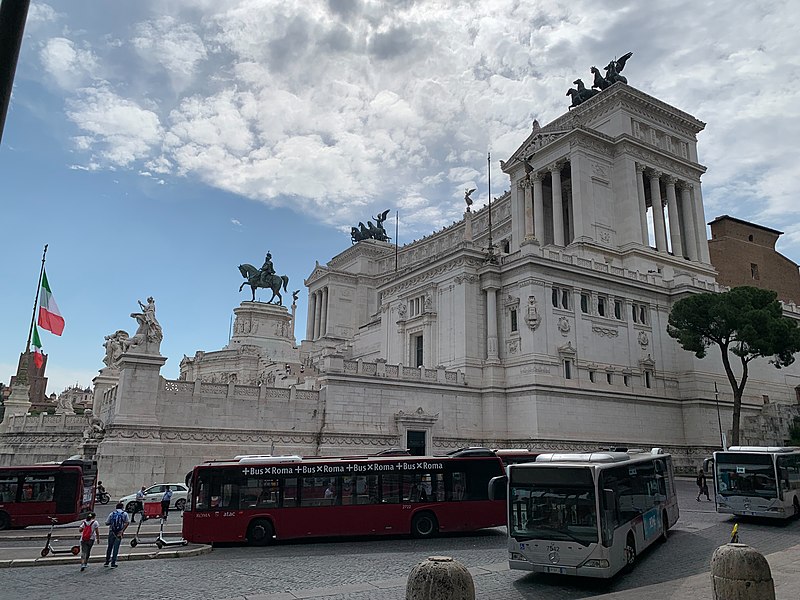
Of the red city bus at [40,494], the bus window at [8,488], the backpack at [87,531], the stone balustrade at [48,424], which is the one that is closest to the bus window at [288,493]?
the backpack at [87,531]

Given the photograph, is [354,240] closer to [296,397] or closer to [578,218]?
[578,218]

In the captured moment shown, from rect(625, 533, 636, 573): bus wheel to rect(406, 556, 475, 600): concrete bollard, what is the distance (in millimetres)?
8777

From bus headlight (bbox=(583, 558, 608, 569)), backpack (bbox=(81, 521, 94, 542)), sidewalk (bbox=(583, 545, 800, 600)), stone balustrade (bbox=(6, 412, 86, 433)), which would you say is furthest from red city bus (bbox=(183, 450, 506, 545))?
stone balustrade (bbox=(6, 412, 86, 433))

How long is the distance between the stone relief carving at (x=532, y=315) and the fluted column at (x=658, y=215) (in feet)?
80.3

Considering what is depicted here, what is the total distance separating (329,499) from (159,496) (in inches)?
470

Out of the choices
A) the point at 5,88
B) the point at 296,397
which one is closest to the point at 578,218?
the point at 296,397

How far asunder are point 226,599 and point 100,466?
859 inches


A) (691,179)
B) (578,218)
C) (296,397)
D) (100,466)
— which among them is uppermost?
(691,179)

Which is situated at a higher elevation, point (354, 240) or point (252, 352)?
point (354, 240)

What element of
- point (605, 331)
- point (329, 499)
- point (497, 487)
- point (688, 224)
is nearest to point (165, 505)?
point (329, 499)

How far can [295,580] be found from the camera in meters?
14.5

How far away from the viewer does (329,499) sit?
20.2 metres

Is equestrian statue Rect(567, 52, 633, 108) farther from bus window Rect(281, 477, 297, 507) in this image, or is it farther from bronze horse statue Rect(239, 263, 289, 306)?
bus window Rect(281, 477, 297, 507)

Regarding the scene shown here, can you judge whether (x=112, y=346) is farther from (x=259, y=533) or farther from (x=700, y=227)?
(x=700, y=227)
